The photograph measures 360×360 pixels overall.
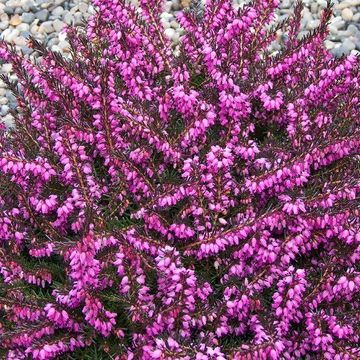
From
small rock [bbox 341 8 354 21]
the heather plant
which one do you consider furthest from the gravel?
the heather plant

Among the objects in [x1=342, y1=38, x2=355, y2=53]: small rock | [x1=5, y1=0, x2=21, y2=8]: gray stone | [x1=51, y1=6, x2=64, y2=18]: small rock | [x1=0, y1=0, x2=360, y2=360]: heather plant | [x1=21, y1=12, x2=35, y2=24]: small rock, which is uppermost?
[x1=5, y1=0, x2=21, y2=8]: gray stone

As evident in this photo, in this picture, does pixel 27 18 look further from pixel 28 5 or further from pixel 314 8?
pixel 314 8

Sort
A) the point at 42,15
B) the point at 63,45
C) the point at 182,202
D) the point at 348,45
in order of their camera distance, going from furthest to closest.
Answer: the point at 42,15
the point at 63,45
the point at 348,45
the point at 182,202

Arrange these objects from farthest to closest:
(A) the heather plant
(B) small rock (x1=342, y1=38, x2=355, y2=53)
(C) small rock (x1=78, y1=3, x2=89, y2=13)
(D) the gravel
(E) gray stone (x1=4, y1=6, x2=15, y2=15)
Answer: (E) gray stone (x1=4, y1=6, x2=15, y2=15), (C) small rock (x1=78, y1=3, x2=89, y2=13), (D) the gravel, (B) small rock (x1=342, y1=38, x2=355, y2=53), (A) the heather plant

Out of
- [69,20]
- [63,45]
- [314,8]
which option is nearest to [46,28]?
[69,20]

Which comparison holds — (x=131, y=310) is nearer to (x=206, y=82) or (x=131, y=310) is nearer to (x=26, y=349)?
(x=26, y=349)

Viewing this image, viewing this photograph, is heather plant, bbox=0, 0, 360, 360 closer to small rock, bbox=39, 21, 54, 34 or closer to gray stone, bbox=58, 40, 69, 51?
gray stone, bbox=58, 40, 69, 51

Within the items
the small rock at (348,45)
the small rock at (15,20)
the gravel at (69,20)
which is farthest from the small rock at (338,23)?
the small rock at (15,20)
